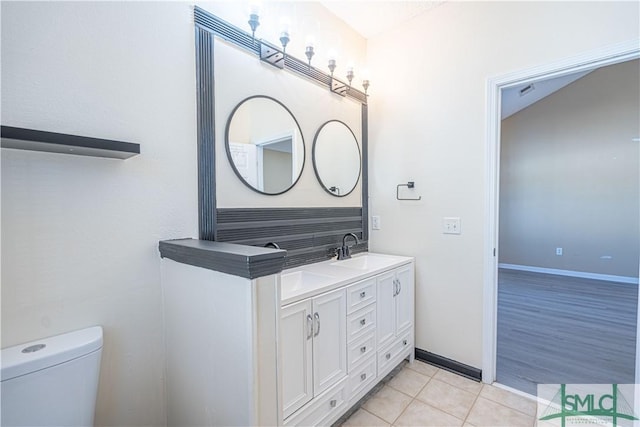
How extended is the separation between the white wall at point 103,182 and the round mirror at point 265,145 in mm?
255

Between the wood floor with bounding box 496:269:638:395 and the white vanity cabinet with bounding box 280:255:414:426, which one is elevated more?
the white vanity cabinet with bounding box 280:255:414:426

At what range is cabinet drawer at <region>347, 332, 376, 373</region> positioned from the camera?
5.51 ft

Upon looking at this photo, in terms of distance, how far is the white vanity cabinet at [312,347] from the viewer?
1331 mm

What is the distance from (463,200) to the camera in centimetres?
214

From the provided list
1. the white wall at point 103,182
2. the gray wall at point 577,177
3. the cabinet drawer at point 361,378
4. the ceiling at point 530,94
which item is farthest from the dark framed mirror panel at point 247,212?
the gray wall at point 577,177

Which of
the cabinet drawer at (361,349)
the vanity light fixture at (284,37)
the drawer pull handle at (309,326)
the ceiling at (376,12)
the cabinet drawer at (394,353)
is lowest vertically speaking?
the cabinet drawer at (394,353)

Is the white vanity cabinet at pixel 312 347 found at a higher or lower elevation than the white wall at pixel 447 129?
lower

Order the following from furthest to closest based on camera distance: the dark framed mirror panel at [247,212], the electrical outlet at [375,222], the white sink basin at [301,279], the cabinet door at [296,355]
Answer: the electrical outlet at [375,222] < the white sink basin at [301,279] < the dark framed mirror panel at [247,212] < the cabinet door at [296,355]

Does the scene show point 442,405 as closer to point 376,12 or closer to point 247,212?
point 247,212

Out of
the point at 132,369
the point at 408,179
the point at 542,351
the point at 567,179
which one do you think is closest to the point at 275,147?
the point at 408,179

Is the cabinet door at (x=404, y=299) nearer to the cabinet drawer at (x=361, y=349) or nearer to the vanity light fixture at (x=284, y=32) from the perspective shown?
the cabinet drawer at (x=361, y=349)

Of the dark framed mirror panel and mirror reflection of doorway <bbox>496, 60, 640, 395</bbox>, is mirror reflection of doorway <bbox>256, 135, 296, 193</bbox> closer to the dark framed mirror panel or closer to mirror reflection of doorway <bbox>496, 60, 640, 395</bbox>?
the dark framed mirror panel
